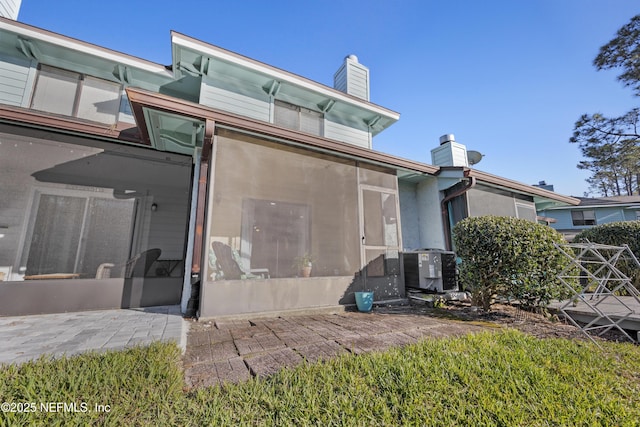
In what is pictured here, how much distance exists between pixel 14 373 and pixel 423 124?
447 inches

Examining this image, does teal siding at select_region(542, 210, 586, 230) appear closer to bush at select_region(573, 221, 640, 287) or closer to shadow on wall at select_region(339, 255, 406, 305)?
bush at select_region(573, 221, 640, 287)

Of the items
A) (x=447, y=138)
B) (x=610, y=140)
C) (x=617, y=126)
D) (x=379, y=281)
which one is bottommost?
(x=379, y=281)

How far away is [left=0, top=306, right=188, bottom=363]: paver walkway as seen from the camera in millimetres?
2445

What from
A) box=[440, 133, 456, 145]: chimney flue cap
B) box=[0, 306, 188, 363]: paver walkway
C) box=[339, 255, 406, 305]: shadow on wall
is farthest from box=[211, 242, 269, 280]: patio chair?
box=[440, 133, 456, 145]: chimney flue cap

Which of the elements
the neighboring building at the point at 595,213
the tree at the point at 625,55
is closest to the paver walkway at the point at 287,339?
the tree at the point at 625,55

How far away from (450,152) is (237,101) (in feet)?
23.0

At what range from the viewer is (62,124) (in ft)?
14.3

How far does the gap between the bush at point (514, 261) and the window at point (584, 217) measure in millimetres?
17936

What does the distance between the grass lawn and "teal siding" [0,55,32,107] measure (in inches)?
240

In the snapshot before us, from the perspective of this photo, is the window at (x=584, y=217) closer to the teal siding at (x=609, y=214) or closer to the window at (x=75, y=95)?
the teal siding at (x=609, y=214)

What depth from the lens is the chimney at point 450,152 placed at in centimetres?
866

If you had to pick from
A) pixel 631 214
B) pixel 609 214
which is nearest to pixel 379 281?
pixel 609 214

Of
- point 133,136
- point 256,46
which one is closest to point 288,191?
point 133,136

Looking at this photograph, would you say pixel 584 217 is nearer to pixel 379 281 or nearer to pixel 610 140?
pixel 610 140
